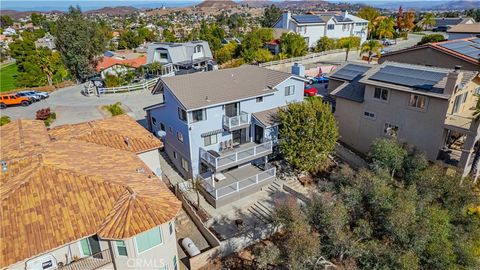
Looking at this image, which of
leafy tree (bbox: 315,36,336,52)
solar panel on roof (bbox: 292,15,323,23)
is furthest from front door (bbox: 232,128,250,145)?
solar panel on roof (bbox: 292,15,323,23)

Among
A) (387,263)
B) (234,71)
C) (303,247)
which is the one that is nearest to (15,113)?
(234,71)

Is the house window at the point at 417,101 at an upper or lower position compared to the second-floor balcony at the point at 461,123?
upper

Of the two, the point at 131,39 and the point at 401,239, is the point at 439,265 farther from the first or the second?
the point at 131,39

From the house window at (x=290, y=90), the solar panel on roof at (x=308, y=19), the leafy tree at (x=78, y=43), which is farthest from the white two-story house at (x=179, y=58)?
the house window at (x=290, y=90)

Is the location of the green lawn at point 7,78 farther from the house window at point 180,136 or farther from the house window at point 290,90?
the house window at point 290,90

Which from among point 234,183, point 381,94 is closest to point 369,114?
point 381,94
